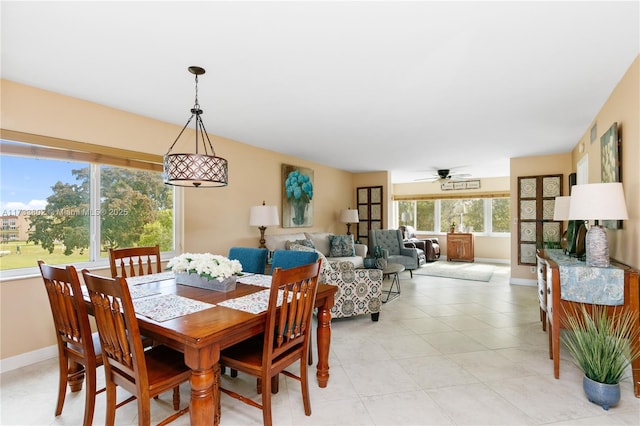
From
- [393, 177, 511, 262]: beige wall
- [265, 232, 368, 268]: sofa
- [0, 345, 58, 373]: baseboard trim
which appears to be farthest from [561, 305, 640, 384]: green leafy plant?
[393, 177, 511, 262]: beige wall

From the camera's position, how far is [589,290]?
2299 millimetres

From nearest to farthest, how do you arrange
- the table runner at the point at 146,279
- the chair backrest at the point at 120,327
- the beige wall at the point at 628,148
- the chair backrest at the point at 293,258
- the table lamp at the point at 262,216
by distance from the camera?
the chair backrest at the point at 120,327 → the beige wall at the point at 628,148 → the table runner at the point at 146,279 → the chair backrest at the point at 293,258 → the table lamp at the point at 262,216

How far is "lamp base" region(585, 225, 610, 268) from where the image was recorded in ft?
7.52

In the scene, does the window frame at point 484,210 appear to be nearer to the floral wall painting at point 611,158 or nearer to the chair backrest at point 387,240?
the chair backrest at point 387,240

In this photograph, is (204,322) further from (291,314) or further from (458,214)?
(458,214)

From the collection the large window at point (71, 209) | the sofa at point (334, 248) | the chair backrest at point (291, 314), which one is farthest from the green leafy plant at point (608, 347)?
the large window at point (71, 209)

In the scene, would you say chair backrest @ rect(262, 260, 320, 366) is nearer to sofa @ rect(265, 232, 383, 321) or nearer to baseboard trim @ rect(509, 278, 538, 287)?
sofa @ rect(265, 232, 383, 321)

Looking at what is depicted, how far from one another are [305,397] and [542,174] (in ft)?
17.8

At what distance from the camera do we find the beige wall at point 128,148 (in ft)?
8.49

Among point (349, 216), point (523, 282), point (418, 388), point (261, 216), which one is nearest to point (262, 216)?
point (261, 216)

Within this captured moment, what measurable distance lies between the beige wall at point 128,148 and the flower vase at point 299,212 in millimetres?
191

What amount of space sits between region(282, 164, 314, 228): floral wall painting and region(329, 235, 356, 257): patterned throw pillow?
0.59 meters

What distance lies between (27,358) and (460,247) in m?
8.33

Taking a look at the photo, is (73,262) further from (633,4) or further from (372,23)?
(633,4)
